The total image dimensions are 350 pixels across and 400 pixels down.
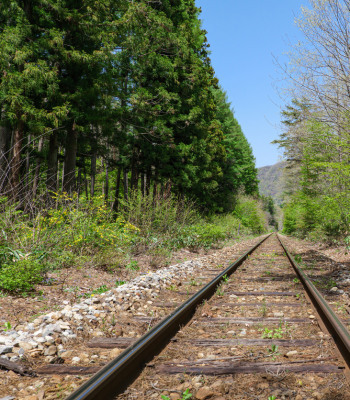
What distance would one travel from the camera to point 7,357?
328 centimetres

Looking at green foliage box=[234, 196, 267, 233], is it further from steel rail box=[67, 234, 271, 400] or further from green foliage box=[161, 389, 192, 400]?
green foliage box=[161, 389, 192, 400]

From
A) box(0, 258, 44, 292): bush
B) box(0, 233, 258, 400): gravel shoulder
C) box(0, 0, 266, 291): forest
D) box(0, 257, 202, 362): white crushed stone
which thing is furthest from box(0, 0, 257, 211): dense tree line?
box(0, 257, 202, 362): white crushed stone

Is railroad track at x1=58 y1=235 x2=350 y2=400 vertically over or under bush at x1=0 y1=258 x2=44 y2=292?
under

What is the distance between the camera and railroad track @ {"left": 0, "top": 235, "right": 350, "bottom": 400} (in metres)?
2.67

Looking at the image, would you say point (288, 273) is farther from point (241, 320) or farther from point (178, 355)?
point (178, 355)

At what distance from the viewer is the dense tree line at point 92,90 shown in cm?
1017

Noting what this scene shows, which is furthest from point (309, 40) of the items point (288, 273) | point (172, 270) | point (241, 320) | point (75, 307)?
point (75, 307)

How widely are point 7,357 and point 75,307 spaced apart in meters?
1.49

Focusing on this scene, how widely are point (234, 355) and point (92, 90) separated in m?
10.3

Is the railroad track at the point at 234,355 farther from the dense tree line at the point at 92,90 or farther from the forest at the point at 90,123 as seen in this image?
the dense tree line at the point at 92,90

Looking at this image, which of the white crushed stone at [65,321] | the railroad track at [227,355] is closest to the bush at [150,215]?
the white crushed stone at [65,321]

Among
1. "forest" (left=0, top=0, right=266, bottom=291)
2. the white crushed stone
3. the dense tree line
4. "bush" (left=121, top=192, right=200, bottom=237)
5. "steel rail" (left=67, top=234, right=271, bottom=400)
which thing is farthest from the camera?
"bush" (left=121, top=192, right=200, bottom=237)

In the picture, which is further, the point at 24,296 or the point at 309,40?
the point at 309,40

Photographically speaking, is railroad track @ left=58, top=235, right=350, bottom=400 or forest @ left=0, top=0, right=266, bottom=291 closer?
railroad track @ left=58, top=235, right=350, bottom=400
